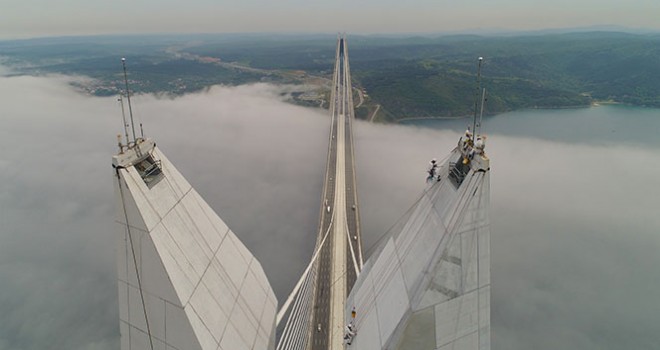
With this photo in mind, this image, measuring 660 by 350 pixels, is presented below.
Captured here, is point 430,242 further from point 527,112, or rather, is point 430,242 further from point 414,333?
point 527,112

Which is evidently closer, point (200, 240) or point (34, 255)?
point (200, 240)

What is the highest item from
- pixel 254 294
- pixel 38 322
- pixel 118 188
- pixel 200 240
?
pixel 118 188

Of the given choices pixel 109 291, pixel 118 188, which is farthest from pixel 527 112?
pixel 118 188

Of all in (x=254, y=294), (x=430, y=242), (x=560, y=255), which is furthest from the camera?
(x=560, y=255)

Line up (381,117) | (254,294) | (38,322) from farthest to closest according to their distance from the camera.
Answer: (381,117)
(38,322)
(254,294)

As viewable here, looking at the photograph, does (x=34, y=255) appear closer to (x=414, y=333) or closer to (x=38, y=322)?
(x=38, y=322)

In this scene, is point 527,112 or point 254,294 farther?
point 527,112

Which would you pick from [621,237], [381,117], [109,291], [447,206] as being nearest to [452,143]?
[381,117]

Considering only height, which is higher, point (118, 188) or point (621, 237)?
point (118, 188)

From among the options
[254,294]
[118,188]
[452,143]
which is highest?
[118,188]
